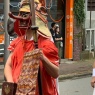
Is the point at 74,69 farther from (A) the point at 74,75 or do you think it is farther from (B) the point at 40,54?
(B) the point at 40,54

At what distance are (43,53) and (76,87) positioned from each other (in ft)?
28.1

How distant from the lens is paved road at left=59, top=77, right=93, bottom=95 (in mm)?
11102

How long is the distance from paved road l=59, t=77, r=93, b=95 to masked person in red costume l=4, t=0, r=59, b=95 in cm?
728

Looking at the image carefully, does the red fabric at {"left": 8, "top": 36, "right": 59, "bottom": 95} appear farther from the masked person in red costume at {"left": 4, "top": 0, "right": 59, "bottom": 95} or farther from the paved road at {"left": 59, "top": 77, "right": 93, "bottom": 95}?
the paved road at {"left": 59, "top": 77, "right": 93, "bottom": 95}

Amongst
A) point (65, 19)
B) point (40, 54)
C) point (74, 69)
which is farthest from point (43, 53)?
point (65, 19)

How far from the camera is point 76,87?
1202 centimetres

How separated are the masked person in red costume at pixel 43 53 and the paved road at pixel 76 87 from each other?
23.9ft

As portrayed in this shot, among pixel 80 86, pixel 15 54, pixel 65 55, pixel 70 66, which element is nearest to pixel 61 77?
pixel 80 86

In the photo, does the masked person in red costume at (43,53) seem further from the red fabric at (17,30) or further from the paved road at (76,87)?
the paved road at (76,87)

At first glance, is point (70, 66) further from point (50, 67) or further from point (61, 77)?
point (50, 67)

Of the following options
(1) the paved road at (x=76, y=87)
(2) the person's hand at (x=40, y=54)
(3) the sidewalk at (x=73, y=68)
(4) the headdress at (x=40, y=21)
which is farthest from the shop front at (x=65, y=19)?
(2) the person's hand at (x=40, y=54)

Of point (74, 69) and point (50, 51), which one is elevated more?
point (50, 51)

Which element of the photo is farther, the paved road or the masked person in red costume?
the paved road

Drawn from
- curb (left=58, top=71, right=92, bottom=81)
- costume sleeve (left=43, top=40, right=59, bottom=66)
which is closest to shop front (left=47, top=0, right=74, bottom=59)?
curb (left=58, top=71, right=92, bottom=81)
